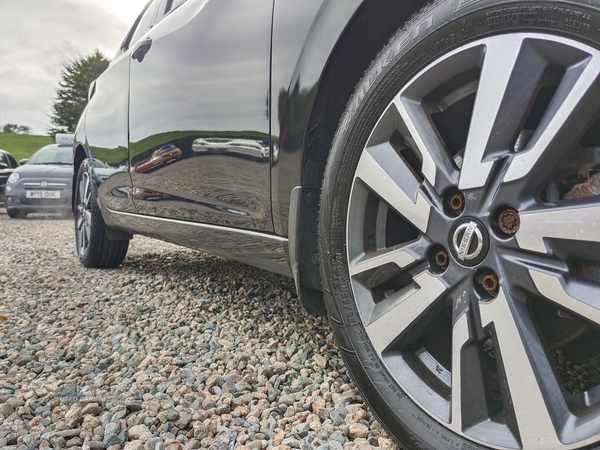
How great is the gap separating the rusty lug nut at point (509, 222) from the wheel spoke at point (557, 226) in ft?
0.07

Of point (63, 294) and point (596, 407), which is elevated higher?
point (596, 407)

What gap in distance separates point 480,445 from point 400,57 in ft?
2.60

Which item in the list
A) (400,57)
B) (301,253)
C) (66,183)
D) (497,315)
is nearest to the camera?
(497,315)

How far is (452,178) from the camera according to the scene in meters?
1.00

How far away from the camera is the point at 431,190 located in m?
1.04

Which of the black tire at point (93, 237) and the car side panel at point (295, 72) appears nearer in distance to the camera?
the car side panel at point (295, 72)

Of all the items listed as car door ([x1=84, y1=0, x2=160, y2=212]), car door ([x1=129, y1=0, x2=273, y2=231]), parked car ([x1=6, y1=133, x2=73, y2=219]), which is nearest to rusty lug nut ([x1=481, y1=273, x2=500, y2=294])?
car door ([x1=129, y1=0, x2=273, y2=231])

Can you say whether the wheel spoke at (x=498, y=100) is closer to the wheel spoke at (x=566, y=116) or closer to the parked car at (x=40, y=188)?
the wheel spoke at (x=566, y=116)

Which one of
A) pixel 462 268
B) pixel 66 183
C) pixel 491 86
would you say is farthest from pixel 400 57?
pixel 66 183

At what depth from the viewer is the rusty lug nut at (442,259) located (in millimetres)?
1030

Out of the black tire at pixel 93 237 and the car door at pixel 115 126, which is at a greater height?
the car door at pixel 115 126

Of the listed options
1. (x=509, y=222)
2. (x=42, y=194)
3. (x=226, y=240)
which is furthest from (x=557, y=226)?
(x=42, y=194)

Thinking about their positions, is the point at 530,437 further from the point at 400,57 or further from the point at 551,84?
the point at 400,57

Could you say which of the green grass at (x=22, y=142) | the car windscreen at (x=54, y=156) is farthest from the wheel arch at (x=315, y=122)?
the green grass at (x=22, y=142)
